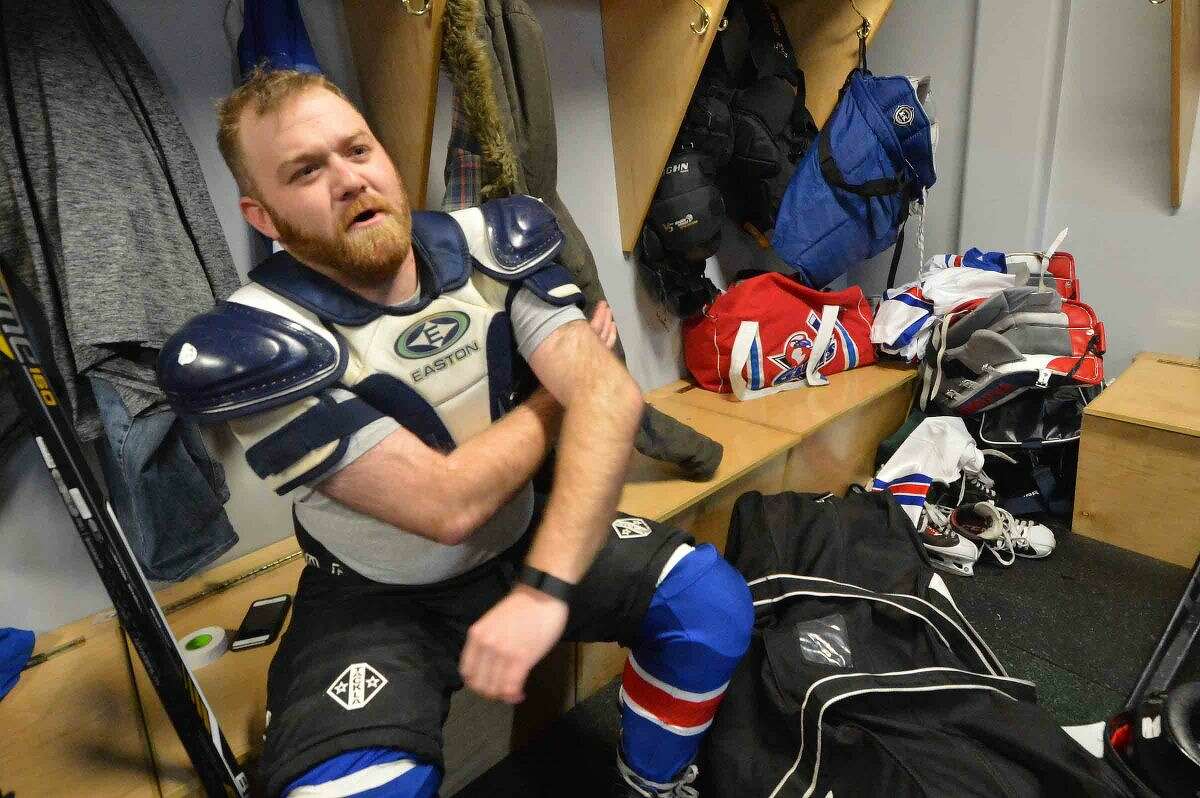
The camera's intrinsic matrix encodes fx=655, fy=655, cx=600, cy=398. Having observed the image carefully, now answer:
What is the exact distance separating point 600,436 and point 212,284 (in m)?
0.75

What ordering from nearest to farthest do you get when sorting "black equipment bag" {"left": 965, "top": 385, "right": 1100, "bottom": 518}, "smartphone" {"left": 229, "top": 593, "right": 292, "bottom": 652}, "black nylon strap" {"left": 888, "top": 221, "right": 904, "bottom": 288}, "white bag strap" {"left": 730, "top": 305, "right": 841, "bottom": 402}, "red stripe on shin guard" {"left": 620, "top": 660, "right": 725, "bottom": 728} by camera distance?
"red stripe on shin guard" {"left": 620, "top": 660, "right": 725, "bottom": 728}, "smartphone" {"left": 229, "top": 593, "right": 292, "bottom": 652}, "black equipment bag" {"left": 965, "top": 385, "right": 1100, "bottom": 518}, "white bag strap" {"left": 730, "top": 305, "right": 841, "bottom": 402}, "black nylon strap" {"left": 888, "top": 221, "right": 904, "bottom": 288}

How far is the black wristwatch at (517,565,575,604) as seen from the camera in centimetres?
69

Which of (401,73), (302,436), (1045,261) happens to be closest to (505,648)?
(302,436)

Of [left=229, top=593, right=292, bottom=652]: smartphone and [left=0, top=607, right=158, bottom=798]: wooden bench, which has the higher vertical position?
[left=229, top=593, right=292, bottom=652]: smartphone

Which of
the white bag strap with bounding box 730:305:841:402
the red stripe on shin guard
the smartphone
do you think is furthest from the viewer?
the white bag strap with bounding box 730:305:841:402

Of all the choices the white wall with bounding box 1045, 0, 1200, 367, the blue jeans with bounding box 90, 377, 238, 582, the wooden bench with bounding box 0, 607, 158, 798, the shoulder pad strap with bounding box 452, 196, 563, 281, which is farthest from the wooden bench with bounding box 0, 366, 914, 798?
the white wall with bounding box 1045, 0, 1200, 367

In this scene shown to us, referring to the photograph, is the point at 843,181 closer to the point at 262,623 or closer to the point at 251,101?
the point at 251,101

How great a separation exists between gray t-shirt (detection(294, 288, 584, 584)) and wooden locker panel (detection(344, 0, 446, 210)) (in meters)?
0.50

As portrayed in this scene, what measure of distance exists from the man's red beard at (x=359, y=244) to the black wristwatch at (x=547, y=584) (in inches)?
16.5

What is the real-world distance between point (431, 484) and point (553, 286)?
1.06 feet

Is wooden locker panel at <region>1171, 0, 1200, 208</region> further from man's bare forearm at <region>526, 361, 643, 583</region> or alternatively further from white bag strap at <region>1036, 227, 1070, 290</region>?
man's bare forearm at <region>526, 361, 643, 583</region>

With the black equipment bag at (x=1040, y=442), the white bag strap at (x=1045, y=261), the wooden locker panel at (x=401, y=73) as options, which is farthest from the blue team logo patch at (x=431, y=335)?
the white bag strap at (x=1045, y=261)

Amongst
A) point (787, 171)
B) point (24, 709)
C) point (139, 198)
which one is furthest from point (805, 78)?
point (24, 709)

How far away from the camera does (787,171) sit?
1.99m
